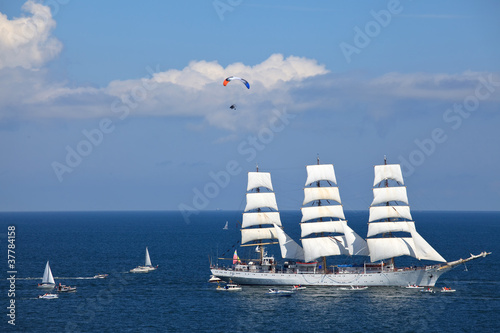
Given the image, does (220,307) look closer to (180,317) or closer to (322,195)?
(180,317)

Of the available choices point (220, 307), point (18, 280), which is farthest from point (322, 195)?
point (18, 280)

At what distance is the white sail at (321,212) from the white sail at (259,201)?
6276 mm

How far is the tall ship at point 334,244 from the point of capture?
10812cm

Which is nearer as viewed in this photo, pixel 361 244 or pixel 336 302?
pixel 336 302

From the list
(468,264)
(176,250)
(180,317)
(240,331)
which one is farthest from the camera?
(176,250)

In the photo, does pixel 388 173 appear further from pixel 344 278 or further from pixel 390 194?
pixel 344 278

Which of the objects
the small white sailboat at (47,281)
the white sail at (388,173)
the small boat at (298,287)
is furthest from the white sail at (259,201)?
the small white sailboat at (47,281)

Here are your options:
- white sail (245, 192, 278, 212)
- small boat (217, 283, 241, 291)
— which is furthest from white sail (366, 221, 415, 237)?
small boat (217, 283, 241, 291)

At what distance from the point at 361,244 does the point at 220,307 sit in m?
31.2

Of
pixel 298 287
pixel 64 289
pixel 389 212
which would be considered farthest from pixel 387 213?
pixel 64 289

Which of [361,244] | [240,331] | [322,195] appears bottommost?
[240,331]

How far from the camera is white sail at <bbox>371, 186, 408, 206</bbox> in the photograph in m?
113

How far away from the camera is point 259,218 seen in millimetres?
119812

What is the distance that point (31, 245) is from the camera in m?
198
